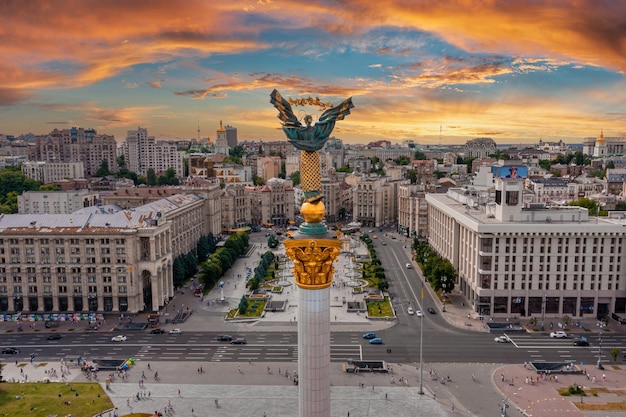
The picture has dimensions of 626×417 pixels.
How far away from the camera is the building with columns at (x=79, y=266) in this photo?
375 ft

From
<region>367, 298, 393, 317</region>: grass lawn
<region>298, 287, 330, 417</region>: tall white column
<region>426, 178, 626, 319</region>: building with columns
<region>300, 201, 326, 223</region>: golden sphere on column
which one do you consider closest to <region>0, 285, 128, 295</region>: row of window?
<region>367, 298, 393, 317</region>: grass lawn

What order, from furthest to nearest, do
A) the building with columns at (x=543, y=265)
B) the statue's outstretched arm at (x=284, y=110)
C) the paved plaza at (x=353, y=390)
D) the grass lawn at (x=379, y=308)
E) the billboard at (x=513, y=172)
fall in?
1. the billboard at (x=513, y=172)
2. the grass lawn at (x=379, y=308)
3. the building with columns at (x=543, y=265)
4. the paved plaza at (x=353, y=390)
5. the statue's outstretched arm at (x=284, y=110)

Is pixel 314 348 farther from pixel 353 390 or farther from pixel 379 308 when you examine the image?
pixel 379 308

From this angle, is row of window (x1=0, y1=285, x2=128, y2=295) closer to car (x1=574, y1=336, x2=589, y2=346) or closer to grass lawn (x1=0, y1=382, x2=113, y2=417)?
grass lawn (x1=0, y1=382, x2=113, y2=417)

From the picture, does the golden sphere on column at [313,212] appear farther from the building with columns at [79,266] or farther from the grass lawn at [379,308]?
the building with columns at [79,266]

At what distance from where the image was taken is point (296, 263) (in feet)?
128

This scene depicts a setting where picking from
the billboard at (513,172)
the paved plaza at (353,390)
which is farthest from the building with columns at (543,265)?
the paved plaza at (353,390)

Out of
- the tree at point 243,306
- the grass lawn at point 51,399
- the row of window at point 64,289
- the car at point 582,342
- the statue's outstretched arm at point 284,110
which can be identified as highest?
the statue's outstretched arm at point 284,110

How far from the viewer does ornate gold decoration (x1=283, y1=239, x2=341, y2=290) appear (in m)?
37.9

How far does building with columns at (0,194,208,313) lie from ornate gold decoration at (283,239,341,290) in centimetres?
8285

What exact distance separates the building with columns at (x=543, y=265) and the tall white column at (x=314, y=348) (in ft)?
261

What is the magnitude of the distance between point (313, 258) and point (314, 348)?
643cm

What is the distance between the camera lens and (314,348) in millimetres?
38344

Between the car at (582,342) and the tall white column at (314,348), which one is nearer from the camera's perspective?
the tall white column at (314,348)
